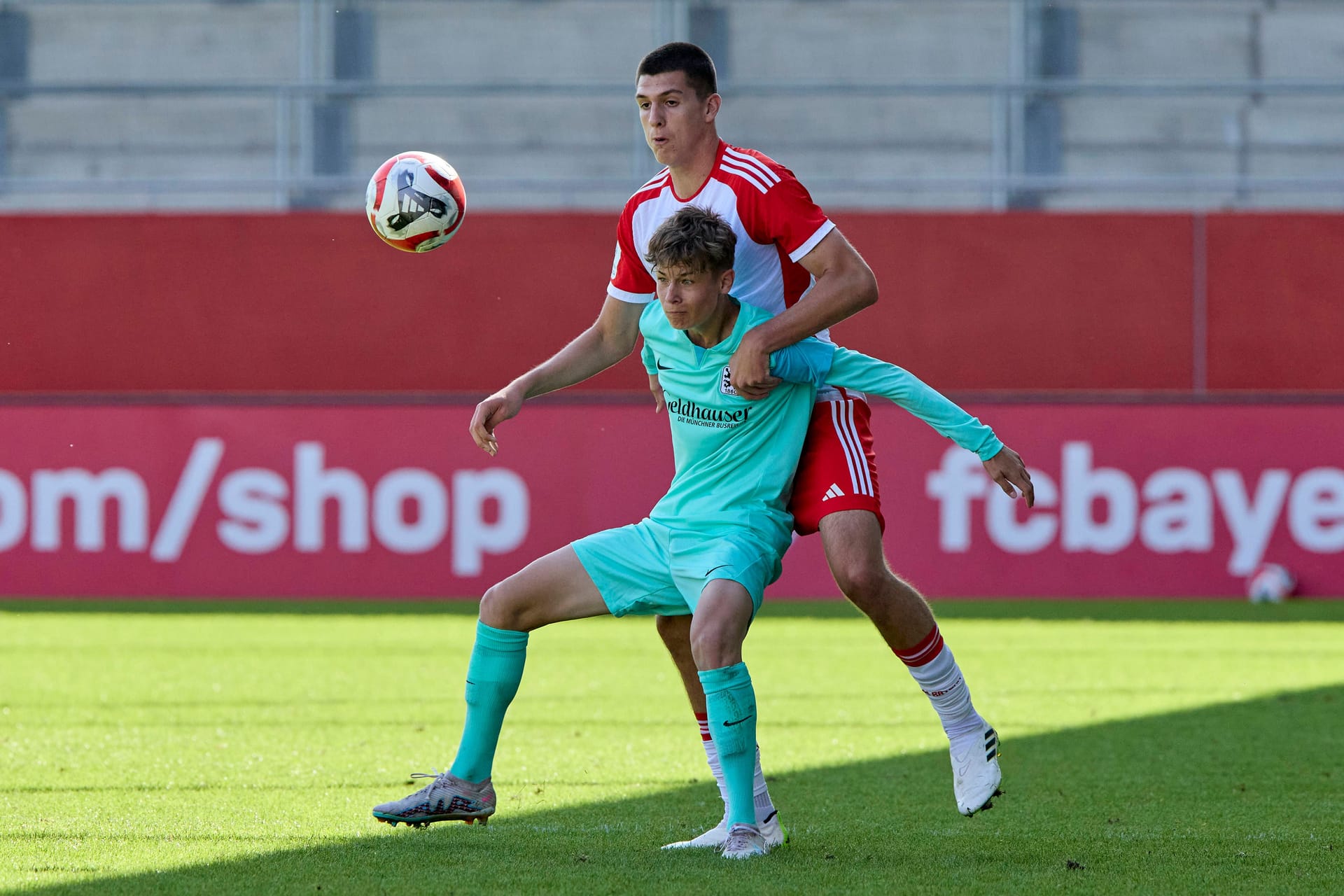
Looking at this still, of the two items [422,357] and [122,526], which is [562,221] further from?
[122,526]

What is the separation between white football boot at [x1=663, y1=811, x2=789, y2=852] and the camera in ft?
13.9

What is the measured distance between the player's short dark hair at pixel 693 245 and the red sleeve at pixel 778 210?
0.53 feet

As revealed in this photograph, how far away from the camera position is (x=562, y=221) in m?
13.7

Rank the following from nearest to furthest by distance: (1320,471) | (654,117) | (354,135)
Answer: (654,117) → (1320,471) → (354,135)

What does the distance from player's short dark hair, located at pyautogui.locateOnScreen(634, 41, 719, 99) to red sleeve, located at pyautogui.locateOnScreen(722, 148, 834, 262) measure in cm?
19

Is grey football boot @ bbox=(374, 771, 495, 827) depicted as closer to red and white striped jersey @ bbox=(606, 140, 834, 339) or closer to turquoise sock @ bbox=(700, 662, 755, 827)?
turquoise sock @ bbox=(700, 662, 755, 827)

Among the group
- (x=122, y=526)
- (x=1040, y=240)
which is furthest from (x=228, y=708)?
(x=1040, y=240)

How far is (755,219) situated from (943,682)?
124cm

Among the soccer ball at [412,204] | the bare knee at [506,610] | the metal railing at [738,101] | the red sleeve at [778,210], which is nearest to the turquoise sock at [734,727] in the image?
the bare knee at [506,610]

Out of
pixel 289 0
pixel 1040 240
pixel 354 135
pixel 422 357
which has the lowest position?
pixel 422 357

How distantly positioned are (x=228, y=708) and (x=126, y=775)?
1.68m

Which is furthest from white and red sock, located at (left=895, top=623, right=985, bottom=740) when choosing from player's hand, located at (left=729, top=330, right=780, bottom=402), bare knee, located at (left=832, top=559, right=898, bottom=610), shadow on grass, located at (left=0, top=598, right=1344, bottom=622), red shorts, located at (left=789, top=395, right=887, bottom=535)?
shadow on grass, located at (left=0, top=598, right=1344, bottom=622)

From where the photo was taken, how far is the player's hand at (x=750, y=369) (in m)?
4.16

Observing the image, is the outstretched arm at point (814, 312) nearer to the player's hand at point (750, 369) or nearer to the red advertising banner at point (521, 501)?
the player's hand at point (750, 369)
